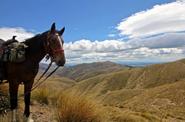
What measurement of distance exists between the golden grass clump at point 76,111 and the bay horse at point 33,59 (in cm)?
101

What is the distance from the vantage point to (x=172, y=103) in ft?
248

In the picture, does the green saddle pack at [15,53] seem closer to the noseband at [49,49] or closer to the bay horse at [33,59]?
the bay horse at [33,59]

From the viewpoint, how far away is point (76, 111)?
8086 mm

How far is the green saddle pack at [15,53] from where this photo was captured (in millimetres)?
7332

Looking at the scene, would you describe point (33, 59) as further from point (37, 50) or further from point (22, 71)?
point (22, 71)

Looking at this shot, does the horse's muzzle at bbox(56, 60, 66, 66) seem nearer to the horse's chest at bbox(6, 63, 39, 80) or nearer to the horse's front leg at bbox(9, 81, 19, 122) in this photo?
the horse's chest at bbox(6, 63, 39, 80)

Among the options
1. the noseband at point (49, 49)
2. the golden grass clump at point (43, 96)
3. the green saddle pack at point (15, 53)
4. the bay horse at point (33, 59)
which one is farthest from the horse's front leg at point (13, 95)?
the golden grass clump at point (43, 96)

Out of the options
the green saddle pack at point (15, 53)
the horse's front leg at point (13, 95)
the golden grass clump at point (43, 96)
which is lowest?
the golden grass clump at point (43, 96)

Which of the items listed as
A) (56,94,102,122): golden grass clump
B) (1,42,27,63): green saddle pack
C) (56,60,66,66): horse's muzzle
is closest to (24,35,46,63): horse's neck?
(1,42,27,63): green saddle pack

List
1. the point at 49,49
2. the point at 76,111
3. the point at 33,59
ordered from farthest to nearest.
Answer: the point at 76,111
the point at 33,59
the point at 49,49

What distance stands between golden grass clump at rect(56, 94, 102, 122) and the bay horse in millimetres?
1014

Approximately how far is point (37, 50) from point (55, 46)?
0.54 m

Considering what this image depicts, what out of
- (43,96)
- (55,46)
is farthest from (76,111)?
(43,96)

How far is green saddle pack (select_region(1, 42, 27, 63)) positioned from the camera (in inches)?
289
